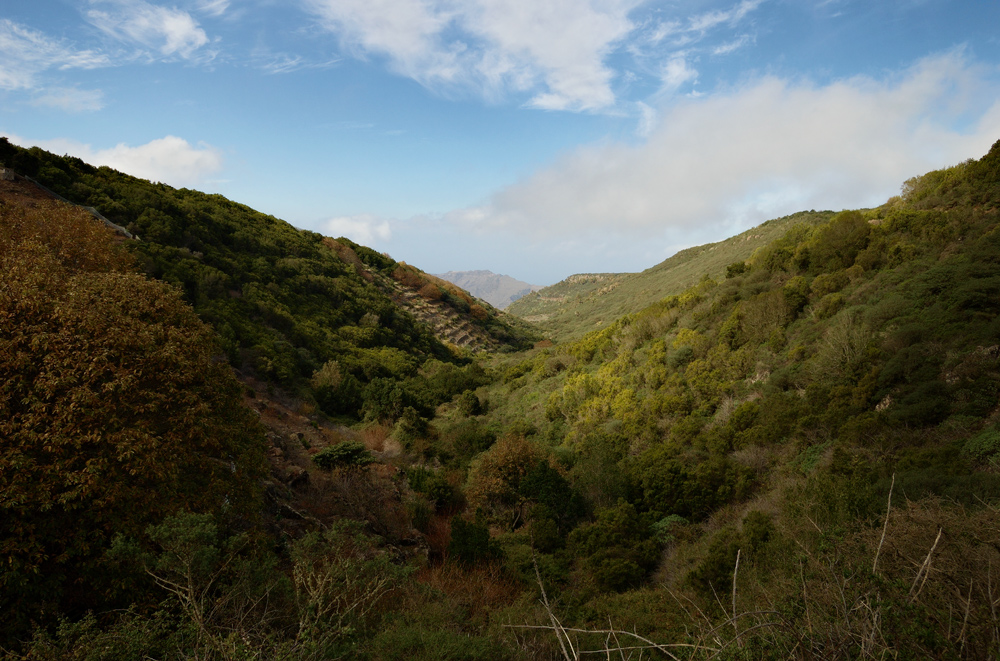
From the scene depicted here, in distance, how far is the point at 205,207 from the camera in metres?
34.3

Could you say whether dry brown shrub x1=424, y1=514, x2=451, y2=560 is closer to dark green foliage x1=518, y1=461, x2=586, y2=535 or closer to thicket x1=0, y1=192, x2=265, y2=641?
dark green foliage x1=518, y1=461, x2=586, y2=535

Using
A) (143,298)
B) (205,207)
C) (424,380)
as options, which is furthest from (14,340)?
(205,207)

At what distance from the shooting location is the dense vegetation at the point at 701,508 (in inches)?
142

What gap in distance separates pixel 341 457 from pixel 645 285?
6475 cm

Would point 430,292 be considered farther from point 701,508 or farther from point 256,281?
point 701,508

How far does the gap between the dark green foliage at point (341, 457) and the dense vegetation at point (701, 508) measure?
0.08 metres

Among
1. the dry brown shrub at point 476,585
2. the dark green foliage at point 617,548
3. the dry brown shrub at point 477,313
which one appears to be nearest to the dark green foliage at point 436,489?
the dry brown shrub at point 476,585

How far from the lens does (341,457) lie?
1356 cm

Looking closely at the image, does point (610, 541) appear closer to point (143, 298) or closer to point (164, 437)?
point (164, 437)

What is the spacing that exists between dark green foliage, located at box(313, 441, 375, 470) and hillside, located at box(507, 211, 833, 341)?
87.5 ft

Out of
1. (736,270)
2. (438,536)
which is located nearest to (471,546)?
(438,536)

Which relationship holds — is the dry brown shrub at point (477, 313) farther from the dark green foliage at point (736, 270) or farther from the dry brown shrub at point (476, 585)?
the dry brown shrub at point (476, 585)

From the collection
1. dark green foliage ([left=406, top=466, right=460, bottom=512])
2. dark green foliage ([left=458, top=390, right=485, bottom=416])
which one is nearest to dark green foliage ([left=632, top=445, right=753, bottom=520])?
dark green foliage ([left=406, top=466, right=460, bottom=512])

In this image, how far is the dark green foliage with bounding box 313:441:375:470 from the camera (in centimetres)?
1334
